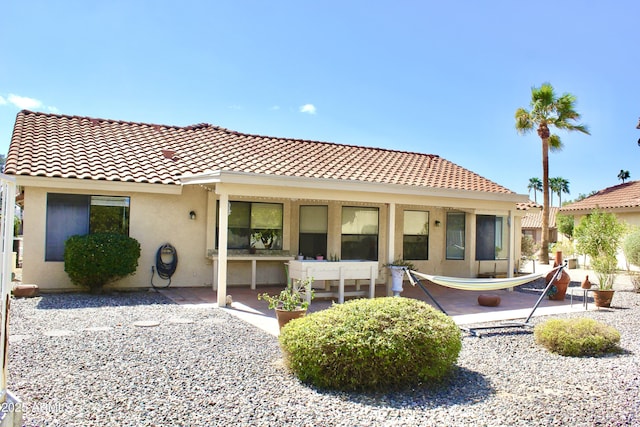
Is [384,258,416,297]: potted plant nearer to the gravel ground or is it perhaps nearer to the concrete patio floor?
the concrete patio floor

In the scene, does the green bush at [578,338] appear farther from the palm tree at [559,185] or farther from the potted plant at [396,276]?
the palm tree at [559,185]

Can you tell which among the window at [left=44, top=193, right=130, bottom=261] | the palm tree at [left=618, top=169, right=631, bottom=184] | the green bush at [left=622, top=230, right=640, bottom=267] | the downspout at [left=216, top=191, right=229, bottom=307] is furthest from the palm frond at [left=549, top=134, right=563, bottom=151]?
the palm tree at [left=618, top=169, right=631, bottom=184]

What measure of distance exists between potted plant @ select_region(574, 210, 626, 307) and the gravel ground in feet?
12.9

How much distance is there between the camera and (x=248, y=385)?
5.00m

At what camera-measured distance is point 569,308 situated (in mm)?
11039

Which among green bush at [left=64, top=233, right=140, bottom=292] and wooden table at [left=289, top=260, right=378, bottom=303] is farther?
green bush at [left=64, top=233, right=140, bottom=292]

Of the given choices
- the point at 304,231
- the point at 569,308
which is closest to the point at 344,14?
the point at 304,231

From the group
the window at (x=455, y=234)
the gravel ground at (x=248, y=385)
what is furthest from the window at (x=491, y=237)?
the gravel ground at (x=248, y=385)

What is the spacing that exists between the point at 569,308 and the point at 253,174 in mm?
7487

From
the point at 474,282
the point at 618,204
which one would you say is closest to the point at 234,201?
the point at 474,282

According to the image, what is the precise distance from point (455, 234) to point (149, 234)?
8.92 metres

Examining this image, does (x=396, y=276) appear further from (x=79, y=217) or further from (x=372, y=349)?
(x=79, y=217)

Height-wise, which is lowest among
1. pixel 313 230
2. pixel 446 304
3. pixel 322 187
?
pixel 446 304

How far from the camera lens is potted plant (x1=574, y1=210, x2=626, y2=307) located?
11.2m
